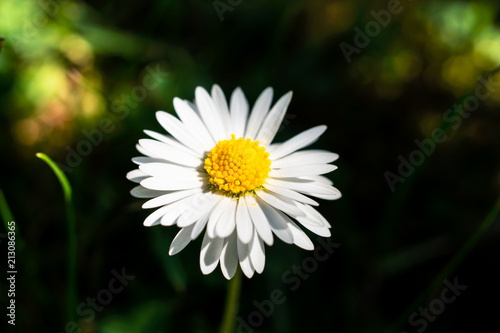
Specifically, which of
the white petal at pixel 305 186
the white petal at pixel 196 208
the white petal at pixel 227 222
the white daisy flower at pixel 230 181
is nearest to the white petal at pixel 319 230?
the white daisy flower at pixel 230 181

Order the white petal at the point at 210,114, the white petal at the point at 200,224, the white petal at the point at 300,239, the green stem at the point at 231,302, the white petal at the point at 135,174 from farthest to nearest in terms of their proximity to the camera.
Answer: the white petal at the point at 210,114 → the green stem at the point at 231,302 → the white petal at the point at 135,174 → the white petal at the point at 300,239 → the white petal at the point at 200,224

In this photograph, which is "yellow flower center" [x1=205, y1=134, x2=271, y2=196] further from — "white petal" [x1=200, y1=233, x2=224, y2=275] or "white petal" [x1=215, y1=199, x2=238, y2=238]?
"white petal" [x1=200, y1=233, x2=224, y2=275]

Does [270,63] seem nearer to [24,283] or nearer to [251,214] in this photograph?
[251,214]

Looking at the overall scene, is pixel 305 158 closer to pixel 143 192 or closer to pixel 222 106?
pixel 222 106

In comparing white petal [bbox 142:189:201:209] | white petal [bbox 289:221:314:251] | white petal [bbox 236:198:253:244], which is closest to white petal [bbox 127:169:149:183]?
white petal [bbox 142:189:201:209]

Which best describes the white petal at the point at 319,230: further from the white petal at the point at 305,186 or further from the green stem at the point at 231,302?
the green stem at the point at 231,302

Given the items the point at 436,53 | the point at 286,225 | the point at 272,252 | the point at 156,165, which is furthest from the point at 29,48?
the point at 436,53
